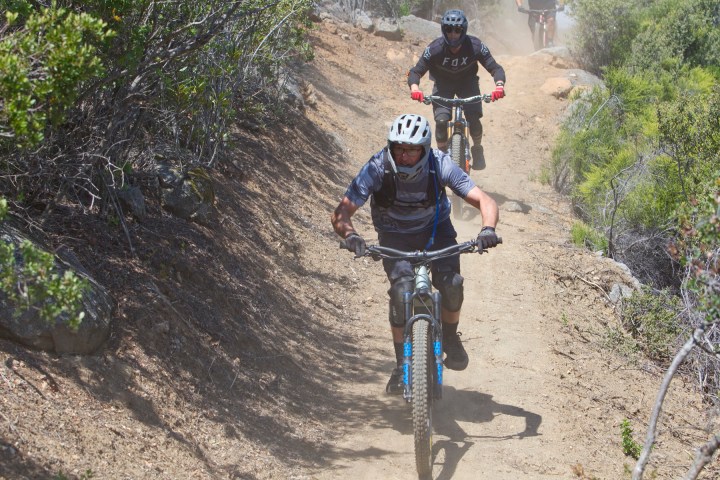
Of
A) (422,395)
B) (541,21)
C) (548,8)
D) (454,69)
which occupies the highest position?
(548,8)

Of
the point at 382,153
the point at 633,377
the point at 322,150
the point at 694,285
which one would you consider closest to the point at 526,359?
the point at 633,377

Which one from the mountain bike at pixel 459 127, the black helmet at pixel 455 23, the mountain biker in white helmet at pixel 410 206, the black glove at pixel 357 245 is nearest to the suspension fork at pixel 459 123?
the mountain bike at pixel 459 127

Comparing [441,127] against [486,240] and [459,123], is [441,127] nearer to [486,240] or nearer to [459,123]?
[459,123]

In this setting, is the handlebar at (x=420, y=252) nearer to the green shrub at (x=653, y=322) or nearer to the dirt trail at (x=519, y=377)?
the dirt trail at (x=519, y=377)

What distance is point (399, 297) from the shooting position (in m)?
5.42

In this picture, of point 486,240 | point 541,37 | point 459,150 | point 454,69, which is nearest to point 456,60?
point 454,69

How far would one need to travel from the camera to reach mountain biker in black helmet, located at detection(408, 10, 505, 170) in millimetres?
10391

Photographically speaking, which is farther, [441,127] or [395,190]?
[441,127]

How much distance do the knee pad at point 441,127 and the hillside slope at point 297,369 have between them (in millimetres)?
1125

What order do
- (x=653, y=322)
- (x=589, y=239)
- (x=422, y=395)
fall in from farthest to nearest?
1. (x=589, y=239)
2. (x=653, y=322)
3. (x=422, y=395)

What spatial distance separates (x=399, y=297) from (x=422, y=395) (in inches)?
26.9

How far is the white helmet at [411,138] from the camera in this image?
541cm

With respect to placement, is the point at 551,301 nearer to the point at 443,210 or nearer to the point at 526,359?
the point at 526,359

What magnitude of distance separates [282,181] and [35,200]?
5.01 meters
